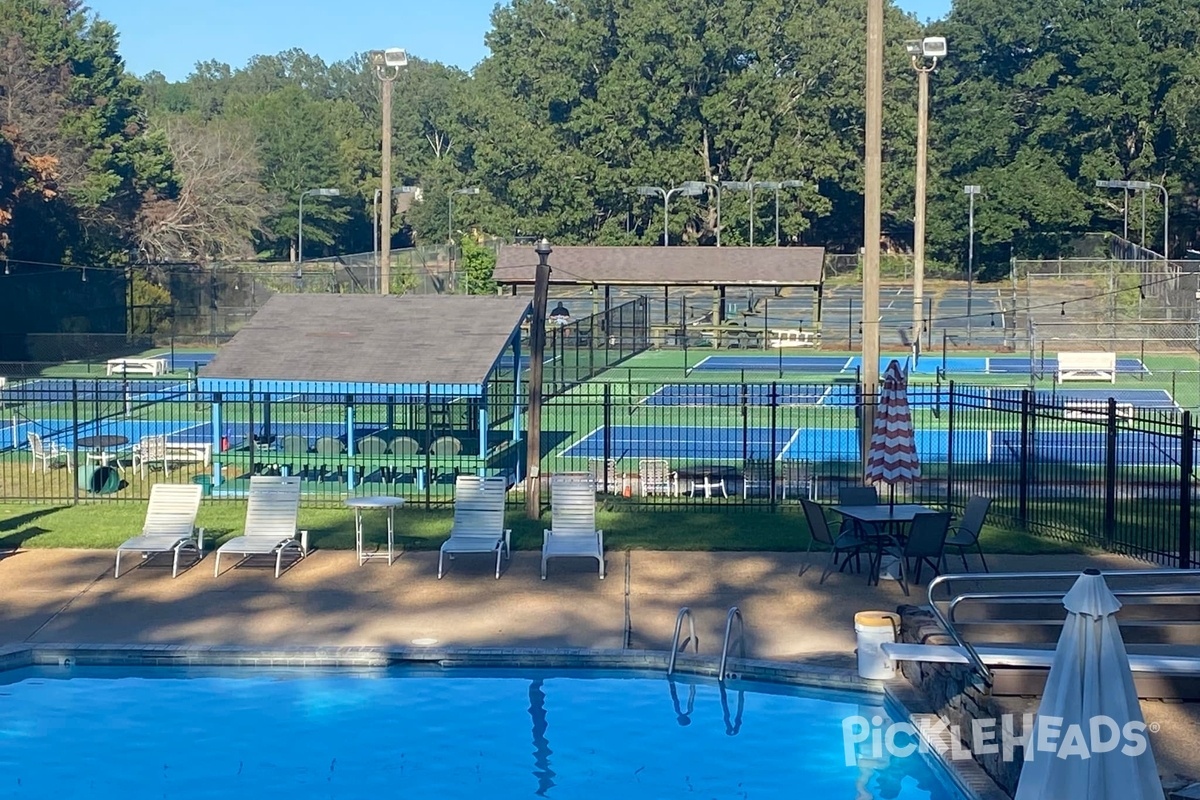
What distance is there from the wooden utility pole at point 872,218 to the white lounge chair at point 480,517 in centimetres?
646

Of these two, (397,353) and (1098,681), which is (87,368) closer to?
(397,353)

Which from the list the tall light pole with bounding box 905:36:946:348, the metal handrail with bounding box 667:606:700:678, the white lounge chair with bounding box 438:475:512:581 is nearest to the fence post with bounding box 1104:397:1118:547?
the metal handrail with bounding box 667:606:700:678

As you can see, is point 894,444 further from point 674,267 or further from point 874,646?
point 674,267

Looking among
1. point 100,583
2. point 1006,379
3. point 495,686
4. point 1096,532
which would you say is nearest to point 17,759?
point 495,686

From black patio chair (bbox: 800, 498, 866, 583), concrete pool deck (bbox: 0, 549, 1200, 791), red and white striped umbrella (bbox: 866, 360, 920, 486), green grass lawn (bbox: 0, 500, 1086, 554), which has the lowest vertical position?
concrete pool deck (bbox: 0, 549, 1200, 791)

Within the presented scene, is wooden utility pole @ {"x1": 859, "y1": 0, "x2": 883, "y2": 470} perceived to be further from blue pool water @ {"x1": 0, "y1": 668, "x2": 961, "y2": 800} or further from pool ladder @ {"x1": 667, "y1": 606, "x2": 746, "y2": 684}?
blue pool water @ {"x1": 0, "y1": 668, "x2": 961, "y2": 800}

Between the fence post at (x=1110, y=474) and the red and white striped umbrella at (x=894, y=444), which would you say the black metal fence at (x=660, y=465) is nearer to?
the fence post at (x=1110, y=474)

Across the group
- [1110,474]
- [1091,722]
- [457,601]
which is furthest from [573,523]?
[1091,722]

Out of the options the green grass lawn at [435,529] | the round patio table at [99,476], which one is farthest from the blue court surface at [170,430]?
the green grass lawn at [435,529]

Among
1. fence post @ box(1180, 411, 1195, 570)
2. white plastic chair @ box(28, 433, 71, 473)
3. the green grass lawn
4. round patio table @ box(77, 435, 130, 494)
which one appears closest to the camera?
fence post @ box(1180, 411, 1195, 570)

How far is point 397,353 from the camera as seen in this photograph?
25.5 metres

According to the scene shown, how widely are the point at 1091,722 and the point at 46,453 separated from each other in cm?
2315

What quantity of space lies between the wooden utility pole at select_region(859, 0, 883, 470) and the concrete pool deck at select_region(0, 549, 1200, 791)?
193 inches

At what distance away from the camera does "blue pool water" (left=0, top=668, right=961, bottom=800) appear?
36.9 feet
